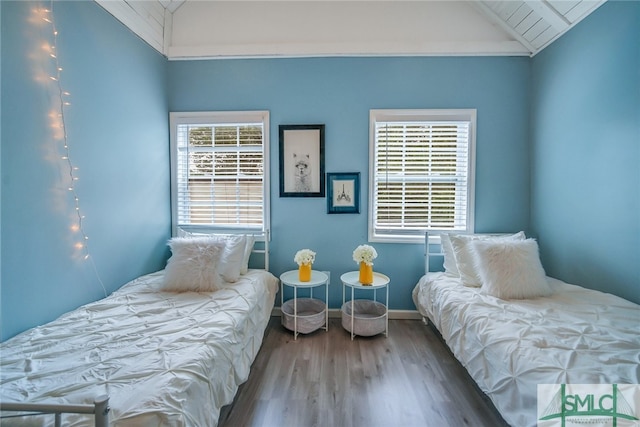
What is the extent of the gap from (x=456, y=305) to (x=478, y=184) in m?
1.44

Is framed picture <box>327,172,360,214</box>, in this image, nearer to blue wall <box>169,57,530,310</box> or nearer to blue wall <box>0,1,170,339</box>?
blue wall <box>169,57,530,310</box>

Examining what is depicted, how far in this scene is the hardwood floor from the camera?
1632 mm

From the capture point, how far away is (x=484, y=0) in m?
2.62

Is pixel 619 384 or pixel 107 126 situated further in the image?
pixel 107 126

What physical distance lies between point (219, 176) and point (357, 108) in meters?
1.63

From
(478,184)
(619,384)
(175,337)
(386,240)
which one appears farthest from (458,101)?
(175,337)

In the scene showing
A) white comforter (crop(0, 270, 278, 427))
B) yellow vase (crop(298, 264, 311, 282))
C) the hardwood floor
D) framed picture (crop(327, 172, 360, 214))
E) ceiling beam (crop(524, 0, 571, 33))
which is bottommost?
the hardwood floor

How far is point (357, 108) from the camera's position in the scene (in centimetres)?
283

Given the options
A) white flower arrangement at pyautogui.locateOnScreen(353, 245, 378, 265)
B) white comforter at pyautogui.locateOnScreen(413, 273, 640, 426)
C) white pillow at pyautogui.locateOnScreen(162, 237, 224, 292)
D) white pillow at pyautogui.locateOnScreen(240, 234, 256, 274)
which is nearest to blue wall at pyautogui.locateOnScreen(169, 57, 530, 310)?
white pillow at pyautogui.locateOnScreen(240, 234, 256, 274)

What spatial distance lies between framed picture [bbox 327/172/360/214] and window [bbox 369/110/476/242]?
6.2 inches

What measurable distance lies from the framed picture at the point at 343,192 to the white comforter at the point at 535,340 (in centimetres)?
119

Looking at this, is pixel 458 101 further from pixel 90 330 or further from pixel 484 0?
pixel 90 330

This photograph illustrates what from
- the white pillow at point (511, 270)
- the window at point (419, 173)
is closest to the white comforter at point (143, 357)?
the window at point (419, 173)

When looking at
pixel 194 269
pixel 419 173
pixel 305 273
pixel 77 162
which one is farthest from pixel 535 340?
pixel 77 162
